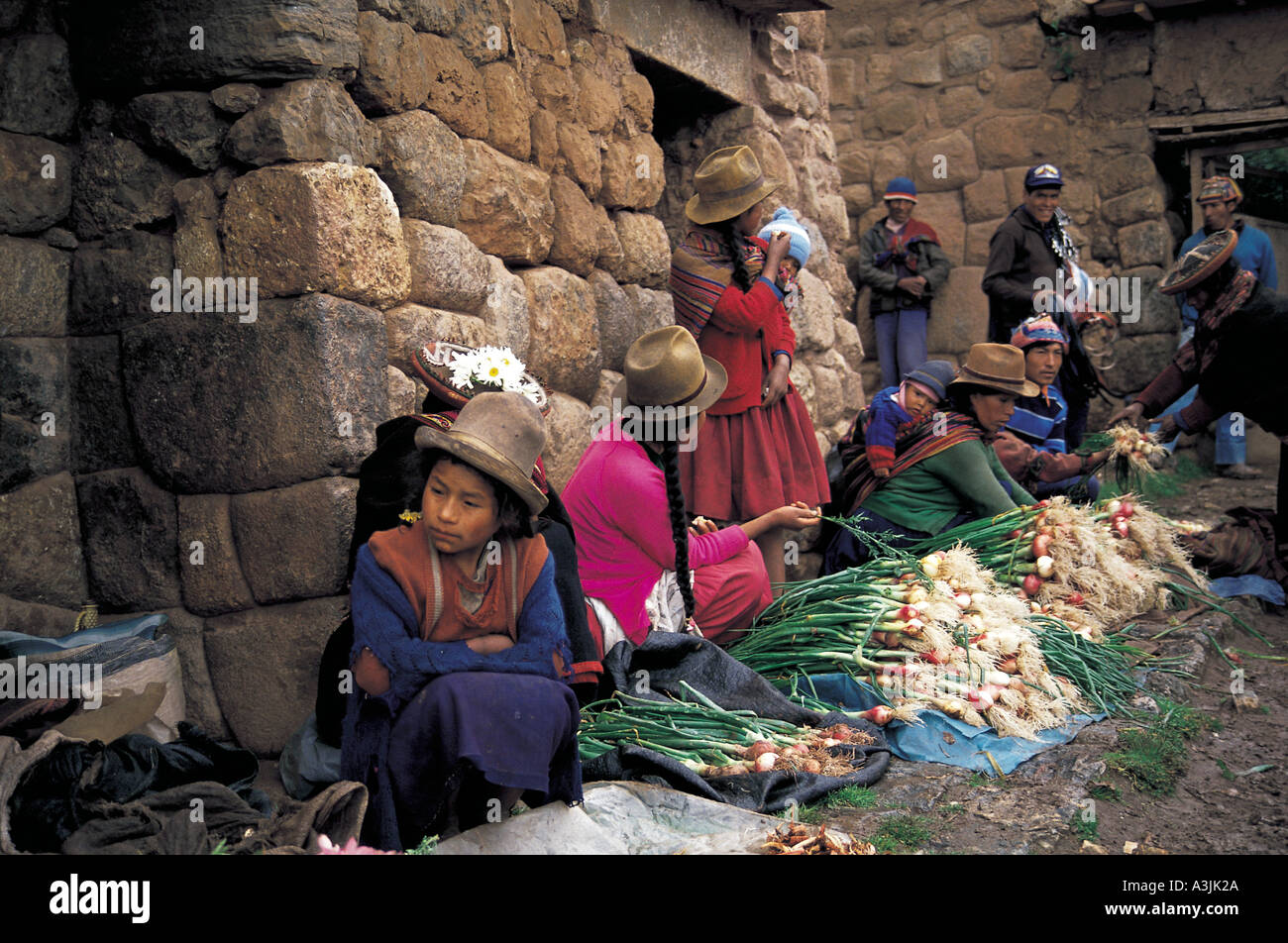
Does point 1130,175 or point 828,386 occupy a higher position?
point 1130,175

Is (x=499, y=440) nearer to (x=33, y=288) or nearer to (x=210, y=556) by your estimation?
(x=210, y=556)

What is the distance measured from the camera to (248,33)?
3.21 m

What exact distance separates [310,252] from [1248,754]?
323cm

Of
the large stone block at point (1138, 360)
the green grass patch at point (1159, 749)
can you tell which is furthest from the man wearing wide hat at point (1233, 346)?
the large stone block at point (1138, 360)

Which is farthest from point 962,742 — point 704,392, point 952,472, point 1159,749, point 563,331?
point 563,331

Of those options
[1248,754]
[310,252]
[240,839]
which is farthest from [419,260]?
[1248,754]

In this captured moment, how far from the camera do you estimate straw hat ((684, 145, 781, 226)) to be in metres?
4.73

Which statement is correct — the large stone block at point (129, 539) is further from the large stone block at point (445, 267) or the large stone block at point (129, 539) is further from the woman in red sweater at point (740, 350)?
the woman in red sweater at point (740, 350)

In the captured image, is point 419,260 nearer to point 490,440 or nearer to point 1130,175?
point 490,440

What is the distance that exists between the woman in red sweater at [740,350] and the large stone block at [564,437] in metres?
0.64

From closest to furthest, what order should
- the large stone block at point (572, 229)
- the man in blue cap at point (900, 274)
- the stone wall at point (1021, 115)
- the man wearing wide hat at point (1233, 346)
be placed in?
the large stone block at point (572, 229), the man wearing wide hat at point (1233, 346), the man in blue cap at point (900, 274), the stone wall at point (1021, 115)

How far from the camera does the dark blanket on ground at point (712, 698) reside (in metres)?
3.13

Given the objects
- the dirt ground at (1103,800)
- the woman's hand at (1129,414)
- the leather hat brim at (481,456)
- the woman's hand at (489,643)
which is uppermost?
the woman's hand at (1129,414)

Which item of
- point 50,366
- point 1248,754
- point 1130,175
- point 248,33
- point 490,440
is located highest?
point 1130,175
